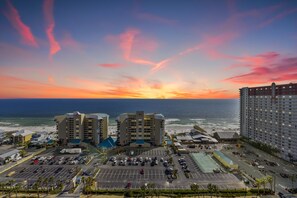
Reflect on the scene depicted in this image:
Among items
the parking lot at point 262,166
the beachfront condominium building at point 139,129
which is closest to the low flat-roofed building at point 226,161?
the parking lot at point 262,166

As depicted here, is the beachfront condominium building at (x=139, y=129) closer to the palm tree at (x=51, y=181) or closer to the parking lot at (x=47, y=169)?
the parking lot at (x=47, y=169)

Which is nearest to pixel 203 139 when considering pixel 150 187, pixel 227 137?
pixel 227 137

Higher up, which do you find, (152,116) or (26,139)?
(152,116)

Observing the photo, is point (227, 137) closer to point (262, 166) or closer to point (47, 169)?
point (262, 166)

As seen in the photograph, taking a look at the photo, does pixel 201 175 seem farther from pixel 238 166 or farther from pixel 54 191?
pixel 54 191

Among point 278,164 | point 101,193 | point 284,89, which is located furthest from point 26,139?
point 284,89

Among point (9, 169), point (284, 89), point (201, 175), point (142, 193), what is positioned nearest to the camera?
point (142, 193)
